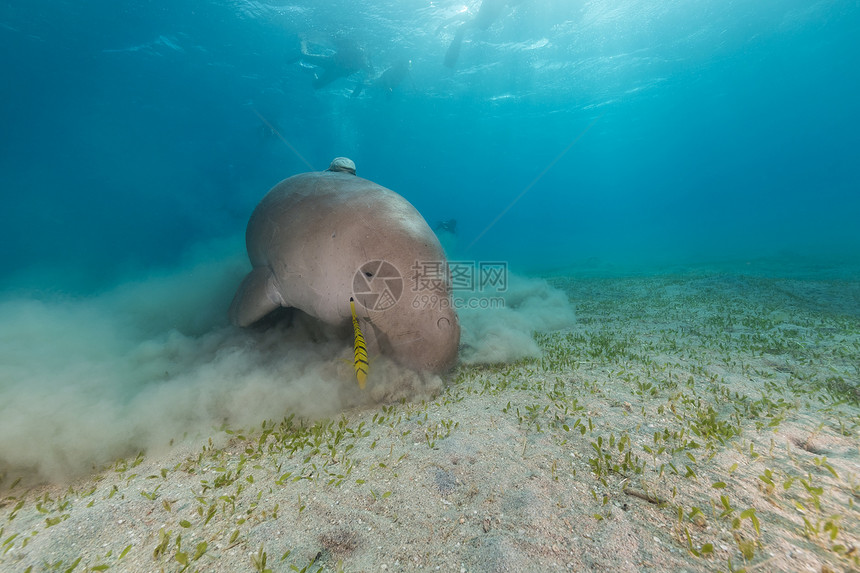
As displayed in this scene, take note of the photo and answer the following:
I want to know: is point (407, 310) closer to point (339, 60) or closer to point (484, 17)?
point (484, 17)

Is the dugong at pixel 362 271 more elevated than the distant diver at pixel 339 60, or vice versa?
the distant diver at pixel 339 60

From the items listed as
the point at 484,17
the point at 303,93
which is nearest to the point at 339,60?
the point at 303,93

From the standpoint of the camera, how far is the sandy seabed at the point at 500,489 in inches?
50.6

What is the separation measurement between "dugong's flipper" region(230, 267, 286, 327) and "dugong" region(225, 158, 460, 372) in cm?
1

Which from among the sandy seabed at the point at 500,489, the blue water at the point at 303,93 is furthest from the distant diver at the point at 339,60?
the sandy seabed at the point at 500,489

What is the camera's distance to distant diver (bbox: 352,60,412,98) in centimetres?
2834

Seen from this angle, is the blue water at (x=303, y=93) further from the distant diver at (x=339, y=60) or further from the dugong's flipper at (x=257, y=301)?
the dugong's flipper at (x=257, y=301)

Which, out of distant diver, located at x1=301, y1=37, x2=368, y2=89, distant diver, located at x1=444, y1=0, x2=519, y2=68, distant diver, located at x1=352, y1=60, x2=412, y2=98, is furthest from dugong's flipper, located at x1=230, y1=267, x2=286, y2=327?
distant diver, located at x1=352, y1=60, x2=412, y2=98

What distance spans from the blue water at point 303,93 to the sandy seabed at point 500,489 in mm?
12120

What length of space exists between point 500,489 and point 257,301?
3.19m

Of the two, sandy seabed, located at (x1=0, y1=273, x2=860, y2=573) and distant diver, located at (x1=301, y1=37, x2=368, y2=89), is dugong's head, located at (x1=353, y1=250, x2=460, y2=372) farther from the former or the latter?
distant diver, located at (x1=301, y1=37, x2=368, y2=89)

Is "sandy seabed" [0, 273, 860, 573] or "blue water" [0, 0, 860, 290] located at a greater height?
"blue water" [0, 0, 860, 290]

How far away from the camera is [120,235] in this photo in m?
33.1

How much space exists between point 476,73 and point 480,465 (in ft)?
129
